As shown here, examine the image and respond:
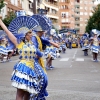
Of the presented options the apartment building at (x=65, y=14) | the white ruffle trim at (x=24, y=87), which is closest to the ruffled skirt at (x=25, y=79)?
the white ruffle trim at (x=24, y=87)

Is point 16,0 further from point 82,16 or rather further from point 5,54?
point 82,16

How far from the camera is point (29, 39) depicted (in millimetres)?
5973

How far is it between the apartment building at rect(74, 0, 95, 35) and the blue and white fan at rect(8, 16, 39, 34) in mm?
115932

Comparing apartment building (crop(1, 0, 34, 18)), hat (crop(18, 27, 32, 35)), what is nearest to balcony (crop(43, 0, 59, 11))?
apartment building (crop(1, 0, 34, 18))

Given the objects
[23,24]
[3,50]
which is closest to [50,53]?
[3,50]

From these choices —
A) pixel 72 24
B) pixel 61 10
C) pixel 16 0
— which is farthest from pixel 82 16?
pixel 16 0

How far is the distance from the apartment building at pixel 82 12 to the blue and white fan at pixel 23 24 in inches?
4564

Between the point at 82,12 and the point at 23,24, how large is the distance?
387 ft

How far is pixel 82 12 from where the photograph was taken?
122750 millimetres

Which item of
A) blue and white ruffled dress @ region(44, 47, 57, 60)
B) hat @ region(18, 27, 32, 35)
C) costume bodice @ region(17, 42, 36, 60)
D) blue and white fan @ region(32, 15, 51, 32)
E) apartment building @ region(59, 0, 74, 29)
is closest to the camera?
costume bodice @ region(17, 42, 36, 60)

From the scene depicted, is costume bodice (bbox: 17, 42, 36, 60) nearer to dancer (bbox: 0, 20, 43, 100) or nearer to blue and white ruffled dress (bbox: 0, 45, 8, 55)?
dancer (bbox: 0, 20, 43, 100)

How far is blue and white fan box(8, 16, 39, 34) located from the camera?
6.07 metres

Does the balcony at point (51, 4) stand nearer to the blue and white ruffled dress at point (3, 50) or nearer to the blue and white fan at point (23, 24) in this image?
the blue and white ruffled dress at point (3, 50)

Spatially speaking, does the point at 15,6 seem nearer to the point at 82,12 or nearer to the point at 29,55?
the point at 29,55
